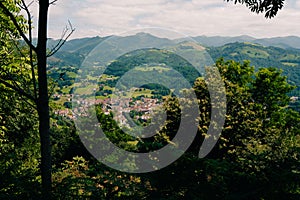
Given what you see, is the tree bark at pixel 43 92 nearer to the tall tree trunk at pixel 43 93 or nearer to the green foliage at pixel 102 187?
the tall tree trunk at pixel 43 93

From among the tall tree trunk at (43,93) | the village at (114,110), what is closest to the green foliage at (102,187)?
the tall tree trunk at (43,93)

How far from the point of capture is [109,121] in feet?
92.4

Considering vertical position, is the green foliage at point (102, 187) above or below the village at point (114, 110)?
above

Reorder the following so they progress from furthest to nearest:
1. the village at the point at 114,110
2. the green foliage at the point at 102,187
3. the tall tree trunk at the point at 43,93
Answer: the village at the point at 114,110 < the tall tree trunk at the point at 43,93 < the green foliage at the point at 102,187

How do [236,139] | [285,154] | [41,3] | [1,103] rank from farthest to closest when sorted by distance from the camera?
[236,139]
[1,103]
[285,154]
[41,3]

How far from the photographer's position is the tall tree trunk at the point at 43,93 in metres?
3.36

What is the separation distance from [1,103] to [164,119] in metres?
9.45

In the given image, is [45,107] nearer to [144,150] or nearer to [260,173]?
[144,150]

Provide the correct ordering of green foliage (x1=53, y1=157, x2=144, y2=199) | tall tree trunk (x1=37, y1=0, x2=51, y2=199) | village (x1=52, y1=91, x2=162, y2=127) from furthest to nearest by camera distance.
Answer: village (x1=52, y1=91, x2=162, y2=127)
tall tree trunk (x1=37, y1=0, x2=51, y2=199)
green foliage (x1=53, y1=157, x2=144, y2=199)

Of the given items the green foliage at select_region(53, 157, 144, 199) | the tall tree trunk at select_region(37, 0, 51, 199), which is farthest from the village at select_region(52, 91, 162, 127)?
the green foliage at select_region(53, 157, 144, 199)

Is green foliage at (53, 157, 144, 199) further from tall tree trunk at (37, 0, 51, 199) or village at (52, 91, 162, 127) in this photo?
village at (52, 91, 162, 127)

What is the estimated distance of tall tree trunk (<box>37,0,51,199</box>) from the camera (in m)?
3.36

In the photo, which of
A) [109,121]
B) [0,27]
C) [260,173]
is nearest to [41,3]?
[260,173]

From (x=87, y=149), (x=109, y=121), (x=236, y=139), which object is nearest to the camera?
(x=236, y=139)
